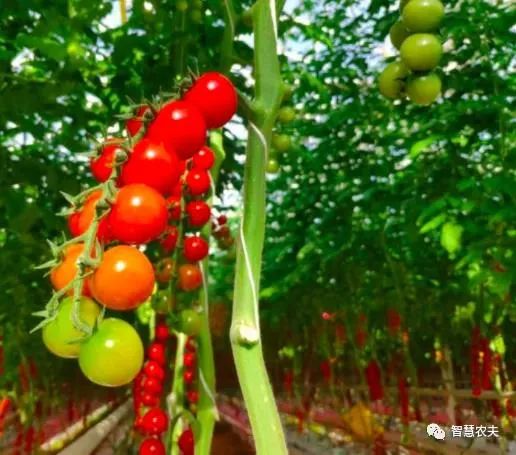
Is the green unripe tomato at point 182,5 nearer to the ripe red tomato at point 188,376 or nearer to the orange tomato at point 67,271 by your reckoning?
the ripe red tomato at point 188,376

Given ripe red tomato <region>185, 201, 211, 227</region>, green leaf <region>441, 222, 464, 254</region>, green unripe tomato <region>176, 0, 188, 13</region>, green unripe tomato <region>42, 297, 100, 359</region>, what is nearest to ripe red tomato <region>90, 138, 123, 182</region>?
green unripe tomato <region>42, 297, 100, 359</region>

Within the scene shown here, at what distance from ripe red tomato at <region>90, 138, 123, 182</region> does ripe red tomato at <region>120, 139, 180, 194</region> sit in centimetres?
3

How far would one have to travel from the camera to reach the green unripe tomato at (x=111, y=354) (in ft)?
1.55

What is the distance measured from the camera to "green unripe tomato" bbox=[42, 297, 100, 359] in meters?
0.48

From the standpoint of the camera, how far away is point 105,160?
53 cm

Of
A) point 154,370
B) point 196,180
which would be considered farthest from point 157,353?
point 196,180

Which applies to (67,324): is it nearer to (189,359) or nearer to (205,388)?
(205,388)

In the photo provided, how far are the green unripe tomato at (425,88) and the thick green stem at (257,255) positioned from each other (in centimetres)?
19

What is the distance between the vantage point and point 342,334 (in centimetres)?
450

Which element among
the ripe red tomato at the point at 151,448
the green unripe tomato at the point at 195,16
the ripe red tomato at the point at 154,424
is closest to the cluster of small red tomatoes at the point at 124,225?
the ripe red tomato at the point at 151,448

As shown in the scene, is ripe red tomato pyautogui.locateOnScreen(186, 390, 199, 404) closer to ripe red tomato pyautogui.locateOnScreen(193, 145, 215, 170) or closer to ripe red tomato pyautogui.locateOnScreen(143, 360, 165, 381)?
ripe red tomato pyautogui.locateOnScreen(143, 360, 165, 381)

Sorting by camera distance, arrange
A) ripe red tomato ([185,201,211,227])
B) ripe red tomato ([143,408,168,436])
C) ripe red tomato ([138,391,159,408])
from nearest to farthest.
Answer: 1. ripe red tomato ([185,201,211,227])
2. ripe red tomato ([143,408,168,436])
3. ripe red tomato ([138,391,159,408])

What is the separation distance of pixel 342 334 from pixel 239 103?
4044 mm

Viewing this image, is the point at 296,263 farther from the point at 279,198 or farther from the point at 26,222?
the point at 26,222
